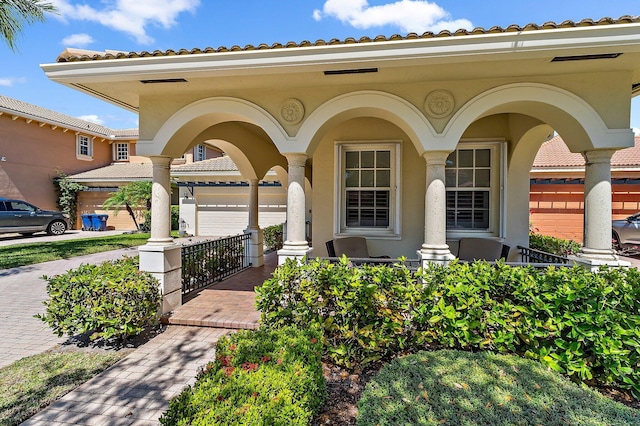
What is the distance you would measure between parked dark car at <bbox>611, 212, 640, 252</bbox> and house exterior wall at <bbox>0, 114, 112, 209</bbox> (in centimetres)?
2900

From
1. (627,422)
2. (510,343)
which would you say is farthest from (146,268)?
(627,422)

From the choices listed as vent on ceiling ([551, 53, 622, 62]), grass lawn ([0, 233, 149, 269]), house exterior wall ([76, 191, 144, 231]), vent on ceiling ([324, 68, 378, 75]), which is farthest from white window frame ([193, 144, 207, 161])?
vent on ceiling ([551, 53, 622, 62])

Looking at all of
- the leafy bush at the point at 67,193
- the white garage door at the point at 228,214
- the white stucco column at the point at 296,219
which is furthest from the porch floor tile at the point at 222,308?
the leafy bush at the point at 67,193

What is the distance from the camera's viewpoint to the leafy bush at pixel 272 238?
1196 centimetres

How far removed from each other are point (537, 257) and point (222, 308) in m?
5.77

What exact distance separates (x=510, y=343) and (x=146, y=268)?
514 cm

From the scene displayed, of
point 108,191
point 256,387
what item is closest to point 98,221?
point 108,191

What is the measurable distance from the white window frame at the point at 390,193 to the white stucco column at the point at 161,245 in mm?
3189

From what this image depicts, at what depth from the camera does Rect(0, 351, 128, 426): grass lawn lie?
10.1 feet

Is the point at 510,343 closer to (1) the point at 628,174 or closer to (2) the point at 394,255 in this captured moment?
(2) the point at 394,255

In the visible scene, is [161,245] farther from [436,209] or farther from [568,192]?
[568,192]

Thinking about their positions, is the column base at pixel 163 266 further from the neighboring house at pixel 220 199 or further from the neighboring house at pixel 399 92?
the neighboring house at pixel 220 199

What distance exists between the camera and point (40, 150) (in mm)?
19375

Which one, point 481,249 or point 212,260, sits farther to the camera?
point 212,260
